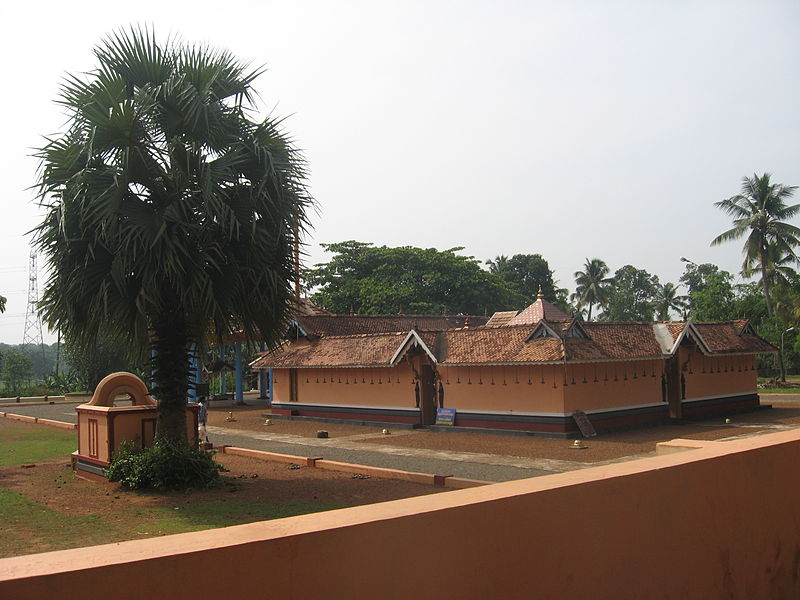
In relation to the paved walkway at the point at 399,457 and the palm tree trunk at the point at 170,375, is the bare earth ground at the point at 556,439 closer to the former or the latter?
the paved walkway at the point at 399,457

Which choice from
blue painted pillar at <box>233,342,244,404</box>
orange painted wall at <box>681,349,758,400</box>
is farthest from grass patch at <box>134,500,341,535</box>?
blue painted pillar at <box>233,342,244,404</box>

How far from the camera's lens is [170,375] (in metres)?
13.1

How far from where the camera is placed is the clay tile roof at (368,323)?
30750mm

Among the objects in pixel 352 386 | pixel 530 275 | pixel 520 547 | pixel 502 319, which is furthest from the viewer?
pixel 530 275

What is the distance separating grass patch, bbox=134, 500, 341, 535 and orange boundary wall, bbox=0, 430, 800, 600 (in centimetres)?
650

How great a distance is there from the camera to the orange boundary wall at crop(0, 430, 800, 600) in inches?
112

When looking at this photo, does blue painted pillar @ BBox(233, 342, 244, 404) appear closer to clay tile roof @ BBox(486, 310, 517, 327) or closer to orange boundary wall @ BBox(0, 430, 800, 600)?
clay tile roof @ BBox(486, 310, 517, 327)

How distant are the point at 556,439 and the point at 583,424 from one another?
88 cm

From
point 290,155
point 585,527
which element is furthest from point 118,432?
point 585,527

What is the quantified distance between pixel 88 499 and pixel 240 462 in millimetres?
4817

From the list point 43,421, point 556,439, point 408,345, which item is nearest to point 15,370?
point 43,421


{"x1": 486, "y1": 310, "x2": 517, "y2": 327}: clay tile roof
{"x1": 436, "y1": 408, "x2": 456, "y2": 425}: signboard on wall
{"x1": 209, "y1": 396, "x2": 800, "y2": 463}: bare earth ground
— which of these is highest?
{"x1": 486, "y1": 310, "x2": 517, "y2": 327}: clay tile roof

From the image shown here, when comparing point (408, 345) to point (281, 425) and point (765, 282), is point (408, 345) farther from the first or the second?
point (765, 282)

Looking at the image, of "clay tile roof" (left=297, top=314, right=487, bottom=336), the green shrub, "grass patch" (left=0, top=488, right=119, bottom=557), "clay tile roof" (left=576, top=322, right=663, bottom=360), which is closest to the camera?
"grass patch" (left=0, top=488, right=119, bottom=557)
